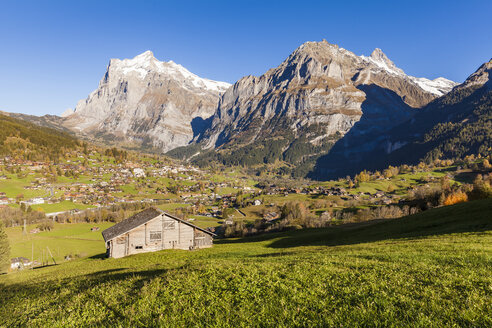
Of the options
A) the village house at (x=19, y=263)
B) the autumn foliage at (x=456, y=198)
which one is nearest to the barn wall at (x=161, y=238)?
the village house at (x=19, y=263)

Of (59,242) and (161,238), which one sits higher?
(161,238)

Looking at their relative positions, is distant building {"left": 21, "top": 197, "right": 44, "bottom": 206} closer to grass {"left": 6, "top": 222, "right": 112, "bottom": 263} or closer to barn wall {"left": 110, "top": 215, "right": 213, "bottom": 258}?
grass {"left": 6, "top": 222, "right": 112, "bottom": 263}

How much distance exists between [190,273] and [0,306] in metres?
12.0

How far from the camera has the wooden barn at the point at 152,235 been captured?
53.6 m

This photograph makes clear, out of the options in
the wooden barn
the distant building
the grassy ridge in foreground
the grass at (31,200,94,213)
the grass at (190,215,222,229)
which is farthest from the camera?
the distant building

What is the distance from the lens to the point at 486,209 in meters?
41.7

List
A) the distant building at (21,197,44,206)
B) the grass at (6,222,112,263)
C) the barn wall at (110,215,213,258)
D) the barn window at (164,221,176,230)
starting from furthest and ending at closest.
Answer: the distant building at (21,197,44,206) < the grass at (6,222,112,263) < the barn window at (164,221,176,230) < the barn wall at (110,215,213,258)

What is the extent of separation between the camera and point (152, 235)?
5622cm

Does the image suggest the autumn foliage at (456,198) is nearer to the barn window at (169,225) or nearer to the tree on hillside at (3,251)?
the barn window at (169,225)

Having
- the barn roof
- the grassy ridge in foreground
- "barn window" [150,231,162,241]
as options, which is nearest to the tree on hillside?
the barn roof

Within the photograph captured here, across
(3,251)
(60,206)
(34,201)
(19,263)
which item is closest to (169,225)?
(3,251)

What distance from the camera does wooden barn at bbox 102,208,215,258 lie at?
5359 centimetres

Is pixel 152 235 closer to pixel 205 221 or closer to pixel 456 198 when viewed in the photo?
pixel 456 198

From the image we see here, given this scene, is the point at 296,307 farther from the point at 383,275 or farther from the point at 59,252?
the point at 59,252
